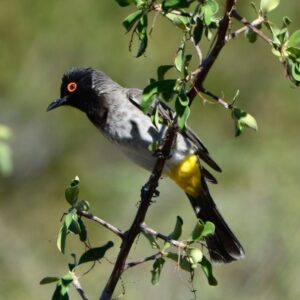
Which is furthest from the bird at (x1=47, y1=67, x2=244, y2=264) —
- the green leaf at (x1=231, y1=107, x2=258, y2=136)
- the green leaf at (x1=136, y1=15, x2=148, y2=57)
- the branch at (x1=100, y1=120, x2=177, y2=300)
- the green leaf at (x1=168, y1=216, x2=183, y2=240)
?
the green leaf at (x1=136, y1=15, x2=148, y2=57)

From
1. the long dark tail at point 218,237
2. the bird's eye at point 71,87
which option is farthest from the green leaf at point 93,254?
the bird's eye at point 71,87

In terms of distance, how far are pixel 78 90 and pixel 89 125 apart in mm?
2891

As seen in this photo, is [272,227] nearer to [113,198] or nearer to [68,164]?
[113,198]

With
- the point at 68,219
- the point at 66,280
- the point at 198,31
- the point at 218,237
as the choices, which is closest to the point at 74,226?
the point at 68,219

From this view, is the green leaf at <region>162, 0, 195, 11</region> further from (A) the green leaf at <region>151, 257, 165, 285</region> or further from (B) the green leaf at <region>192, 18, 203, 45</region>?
(A) the green leaf at <region>151, 257, 165, 285</region>

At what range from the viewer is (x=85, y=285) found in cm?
581

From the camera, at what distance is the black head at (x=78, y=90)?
14.7ft

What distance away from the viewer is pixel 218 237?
3.96 m

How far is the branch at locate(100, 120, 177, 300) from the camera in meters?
2.42

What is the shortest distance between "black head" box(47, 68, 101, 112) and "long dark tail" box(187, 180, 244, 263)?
0.72 m

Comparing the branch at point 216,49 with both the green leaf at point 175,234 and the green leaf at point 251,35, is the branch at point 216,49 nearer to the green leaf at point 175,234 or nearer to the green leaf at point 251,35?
the green leaf at point 251,35

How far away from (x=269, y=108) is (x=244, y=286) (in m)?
2.82

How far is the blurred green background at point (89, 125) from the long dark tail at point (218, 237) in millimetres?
1813

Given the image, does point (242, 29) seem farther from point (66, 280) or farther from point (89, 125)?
point (89, 125)
